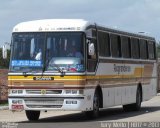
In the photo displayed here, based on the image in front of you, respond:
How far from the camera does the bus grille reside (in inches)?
800

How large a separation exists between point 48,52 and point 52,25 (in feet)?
3.26

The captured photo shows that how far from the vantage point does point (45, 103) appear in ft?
67.1

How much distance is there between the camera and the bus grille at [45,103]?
2031 cm

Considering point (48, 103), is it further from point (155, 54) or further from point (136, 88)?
point (155, 54)

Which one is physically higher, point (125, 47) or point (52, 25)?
point (52, 25)

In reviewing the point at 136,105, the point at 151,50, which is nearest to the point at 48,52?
the point at 136,105

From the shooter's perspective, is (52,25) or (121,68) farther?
(121,68)

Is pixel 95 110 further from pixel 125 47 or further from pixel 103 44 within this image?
pixel 125 47

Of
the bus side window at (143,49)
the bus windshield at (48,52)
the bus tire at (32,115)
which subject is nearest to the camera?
the bus windshield at (48,52)

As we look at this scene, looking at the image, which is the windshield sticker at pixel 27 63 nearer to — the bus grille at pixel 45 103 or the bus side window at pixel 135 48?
the bus grille at pixel 45 103

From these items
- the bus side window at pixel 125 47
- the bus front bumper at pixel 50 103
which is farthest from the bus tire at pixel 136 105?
the bus front bumper at pixel 50 103

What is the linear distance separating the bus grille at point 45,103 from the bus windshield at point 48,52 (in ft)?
3.23

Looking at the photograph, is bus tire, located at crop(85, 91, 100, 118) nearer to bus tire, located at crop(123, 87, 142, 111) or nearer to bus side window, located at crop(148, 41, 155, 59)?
bus tire, located at crop(123, 87, 142, 111)

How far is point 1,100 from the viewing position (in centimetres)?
3294
